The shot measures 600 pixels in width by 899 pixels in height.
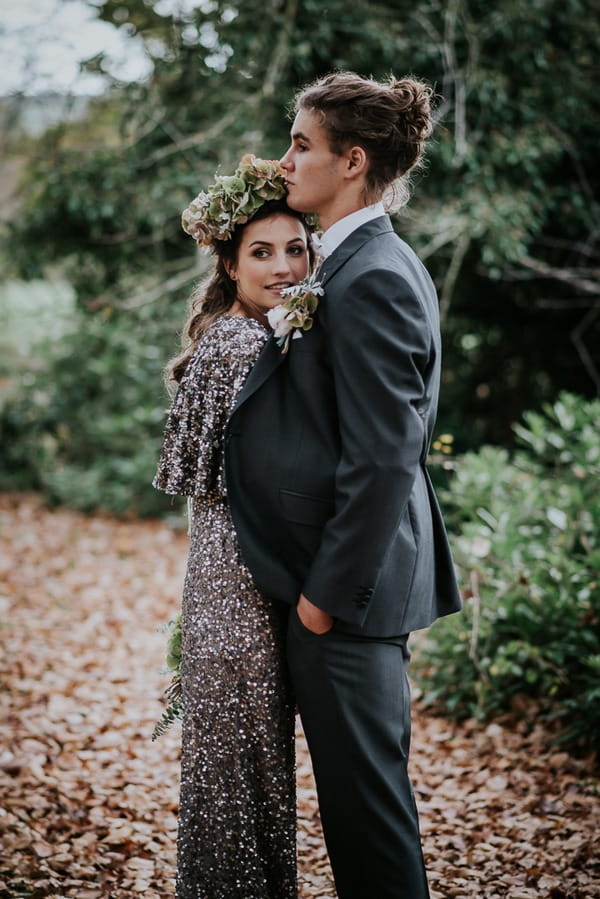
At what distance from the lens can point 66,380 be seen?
9250 mm

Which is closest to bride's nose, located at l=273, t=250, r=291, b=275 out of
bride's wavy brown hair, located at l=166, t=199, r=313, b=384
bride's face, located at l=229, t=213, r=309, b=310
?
bride's face, located at l=229, t=213, r=309, b=310

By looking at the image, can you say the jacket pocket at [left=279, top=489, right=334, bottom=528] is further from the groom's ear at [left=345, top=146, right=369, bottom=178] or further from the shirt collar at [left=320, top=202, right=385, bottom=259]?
the groom's ear at [left=345, top=146, right=369, bottom=178]

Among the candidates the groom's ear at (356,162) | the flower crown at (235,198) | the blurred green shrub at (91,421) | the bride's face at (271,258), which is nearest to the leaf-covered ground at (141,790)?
the bride's face at (271,258)

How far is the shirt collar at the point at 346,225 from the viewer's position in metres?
2.23

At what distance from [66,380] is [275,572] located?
→ 7541 millimetres

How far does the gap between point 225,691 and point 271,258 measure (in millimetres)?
1183

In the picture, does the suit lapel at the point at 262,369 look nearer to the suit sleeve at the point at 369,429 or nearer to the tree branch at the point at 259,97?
the suit sleeve at the point at 369,429

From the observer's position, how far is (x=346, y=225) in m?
2.23

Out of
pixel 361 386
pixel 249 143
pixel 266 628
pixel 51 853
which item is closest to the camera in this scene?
pixel 361 386

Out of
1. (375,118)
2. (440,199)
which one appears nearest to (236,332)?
(375,118)

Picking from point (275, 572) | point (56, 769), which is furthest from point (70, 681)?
point (275, 572)

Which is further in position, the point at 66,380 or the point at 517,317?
the point at 66,380

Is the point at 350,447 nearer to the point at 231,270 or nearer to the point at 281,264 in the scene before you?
the point at 281,264

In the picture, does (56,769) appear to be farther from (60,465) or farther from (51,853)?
(60,465)
